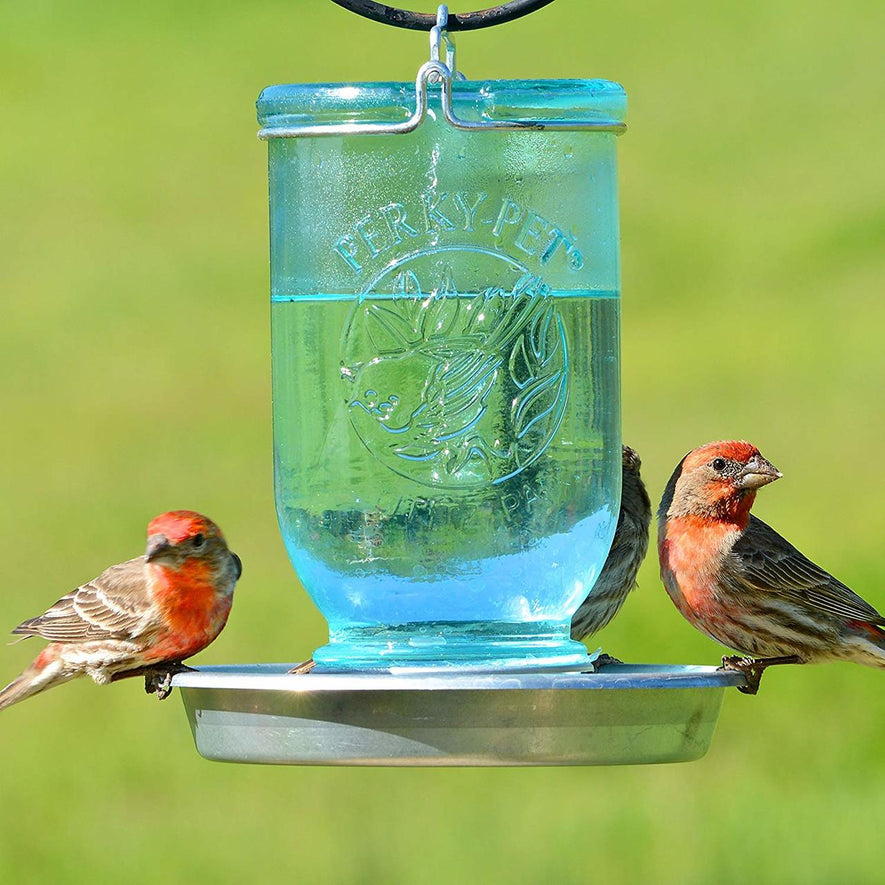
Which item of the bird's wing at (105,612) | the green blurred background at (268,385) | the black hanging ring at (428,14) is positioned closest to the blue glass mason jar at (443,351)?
the black hanging ring at (428,14)

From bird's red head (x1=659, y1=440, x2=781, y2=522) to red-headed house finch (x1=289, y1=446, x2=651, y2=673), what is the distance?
24 cm

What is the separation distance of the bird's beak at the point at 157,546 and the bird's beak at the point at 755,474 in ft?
6.53

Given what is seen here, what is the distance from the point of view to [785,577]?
8305 millimetres

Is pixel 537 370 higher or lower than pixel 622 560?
higher

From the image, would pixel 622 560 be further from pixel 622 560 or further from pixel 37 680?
pixel 37 680

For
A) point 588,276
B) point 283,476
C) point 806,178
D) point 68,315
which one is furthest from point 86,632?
point 806,178

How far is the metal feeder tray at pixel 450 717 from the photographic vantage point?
5312 mm

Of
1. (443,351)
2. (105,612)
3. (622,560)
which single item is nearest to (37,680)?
(105,612)

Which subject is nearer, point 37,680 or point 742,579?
point 742,579

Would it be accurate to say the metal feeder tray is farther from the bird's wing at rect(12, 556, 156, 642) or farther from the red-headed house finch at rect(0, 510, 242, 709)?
the bird's wing at rect(12, 556, 156, 642)

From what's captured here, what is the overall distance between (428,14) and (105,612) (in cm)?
296

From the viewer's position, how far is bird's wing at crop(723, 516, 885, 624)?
27.0 feet

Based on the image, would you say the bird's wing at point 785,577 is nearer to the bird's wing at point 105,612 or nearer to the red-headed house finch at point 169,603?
the red-headed house finch at point 169,603

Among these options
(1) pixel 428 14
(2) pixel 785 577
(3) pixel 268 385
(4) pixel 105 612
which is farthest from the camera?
(3) pixel 268 385
